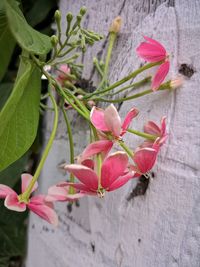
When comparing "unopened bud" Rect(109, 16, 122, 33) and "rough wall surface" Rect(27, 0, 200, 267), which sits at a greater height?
"unopened bud" Rect(109, 16, 122, 33)

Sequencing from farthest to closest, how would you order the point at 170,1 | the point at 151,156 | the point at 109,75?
the point at 109,75 < the point at 170,1 < the point at 151,156

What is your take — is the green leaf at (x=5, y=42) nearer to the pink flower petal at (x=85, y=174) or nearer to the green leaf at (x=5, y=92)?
the green leaf at (x=5, y=92)

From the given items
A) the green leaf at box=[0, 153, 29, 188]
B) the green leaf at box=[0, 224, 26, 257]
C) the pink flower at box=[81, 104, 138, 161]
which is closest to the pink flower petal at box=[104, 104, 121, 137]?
the pink flower at box=[81, 104, 138, 161]

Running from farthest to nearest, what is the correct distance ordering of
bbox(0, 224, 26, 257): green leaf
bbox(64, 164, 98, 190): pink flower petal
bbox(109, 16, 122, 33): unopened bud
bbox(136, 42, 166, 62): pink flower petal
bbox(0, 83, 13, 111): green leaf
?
1. bbox(0, 224, 26, 257): green leaf
2. bbox(0, 83, 13, 111): green leaf
3. bbox(109, 16, 122, 33): unopened bud
4. bbox(136, 42, 166, 62): pink flower petal
5. bbox(64, 164, 98, 190): pink flower petal

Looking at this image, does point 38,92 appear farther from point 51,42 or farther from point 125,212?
point 125,212

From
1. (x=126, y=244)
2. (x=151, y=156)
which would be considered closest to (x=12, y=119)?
(x=151, y=156)

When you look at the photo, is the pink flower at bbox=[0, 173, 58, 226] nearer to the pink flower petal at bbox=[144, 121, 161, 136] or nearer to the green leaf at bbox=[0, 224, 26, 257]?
the pink flower petal at bbox=[144, 121, 161, 136]
